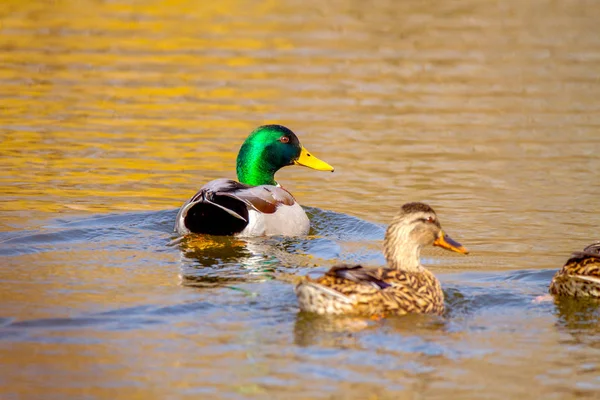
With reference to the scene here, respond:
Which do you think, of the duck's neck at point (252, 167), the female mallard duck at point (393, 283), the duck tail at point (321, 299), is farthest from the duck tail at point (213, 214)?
the duck tail at point (321, 299)

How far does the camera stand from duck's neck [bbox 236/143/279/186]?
41.6 ft

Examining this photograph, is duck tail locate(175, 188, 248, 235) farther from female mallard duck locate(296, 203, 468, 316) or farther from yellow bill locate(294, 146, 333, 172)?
female mallard duck locate(296, 203, 468, 316)

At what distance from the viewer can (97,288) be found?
29.6 ft

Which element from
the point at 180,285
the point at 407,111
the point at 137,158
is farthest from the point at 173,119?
the point at 180,285

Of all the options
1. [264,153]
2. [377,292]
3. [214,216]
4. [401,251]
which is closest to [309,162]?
[264,153]

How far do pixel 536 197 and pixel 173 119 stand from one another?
6312 mm

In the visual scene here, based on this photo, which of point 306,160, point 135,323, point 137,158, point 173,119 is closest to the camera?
point 135,323

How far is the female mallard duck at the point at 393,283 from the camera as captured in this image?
825cm

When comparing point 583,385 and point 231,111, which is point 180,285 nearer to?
point 583,385

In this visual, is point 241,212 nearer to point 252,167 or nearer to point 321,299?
point 252,167

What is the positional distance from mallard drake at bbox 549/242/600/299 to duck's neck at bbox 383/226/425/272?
1162 mm

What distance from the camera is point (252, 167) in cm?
1273

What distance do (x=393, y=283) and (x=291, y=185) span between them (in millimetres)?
6107

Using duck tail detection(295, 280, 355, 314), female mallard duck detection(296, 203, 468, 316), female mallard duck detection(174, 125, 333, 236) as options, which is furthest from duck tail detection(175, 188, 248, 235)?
duck tail detection(295, 280, 355, 314)
